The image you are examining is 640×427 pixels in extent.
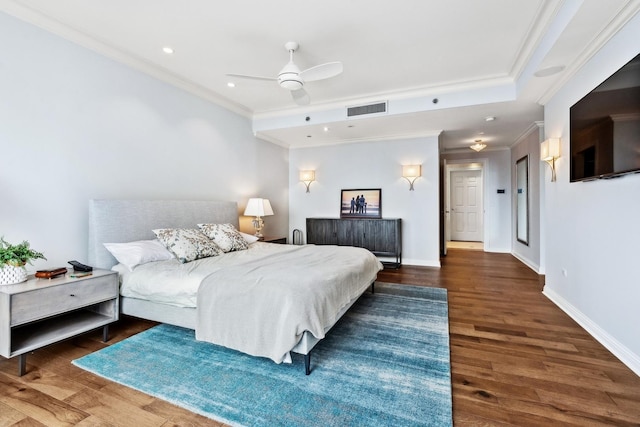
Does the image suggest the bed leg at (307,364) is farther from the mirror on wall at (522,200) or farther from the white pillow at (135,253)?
the mirror on wall at (522,200)

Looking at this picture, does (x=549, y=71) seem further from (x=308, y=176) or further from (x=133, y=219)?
(x=133, y=219)

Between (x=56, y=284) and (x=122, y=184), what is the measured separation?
137 centimetres

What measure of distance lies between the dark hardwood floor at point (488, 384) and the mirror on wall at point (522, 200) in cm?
328

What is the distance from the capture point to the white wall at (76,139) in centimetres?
243

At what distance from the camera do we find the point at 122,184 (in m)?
3.23

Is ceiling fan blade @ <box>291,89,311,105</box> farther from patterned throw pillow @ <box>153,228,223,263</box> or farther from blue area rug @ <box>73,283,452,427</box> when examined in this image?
blue area rug @ <box>73,283,452,427</box>

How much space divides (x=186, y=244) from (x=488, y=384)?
2.82 meters

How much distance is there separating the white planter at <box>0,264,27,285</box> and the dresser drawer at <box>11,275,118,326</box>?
9.5 inches

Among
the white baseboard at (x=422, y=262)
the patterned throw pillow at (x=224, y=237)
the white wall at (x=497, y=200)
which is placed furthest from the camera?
the white wall at (x=497, y=200)

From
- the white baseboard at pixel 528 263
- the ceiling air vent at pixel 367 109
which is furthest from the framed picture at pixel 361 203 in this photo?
the white baseboard at pixel 528 263

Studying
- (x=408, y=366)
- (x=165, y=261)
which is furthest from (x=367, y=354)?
(x=165, y=261)

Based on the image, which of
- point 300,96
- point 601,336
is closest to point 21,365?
point 300,96

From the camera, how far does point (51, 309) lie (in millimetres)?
2145

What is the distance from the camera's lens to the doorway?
9008 millimetres
